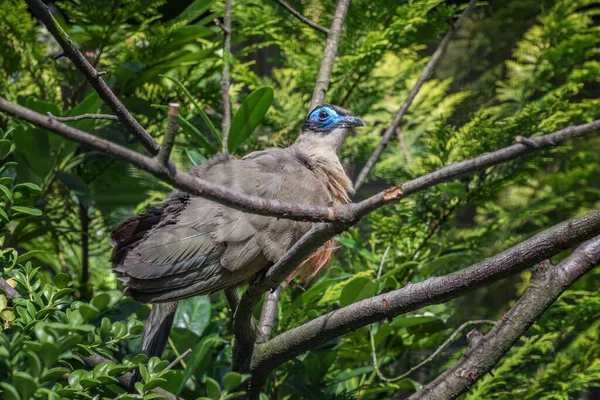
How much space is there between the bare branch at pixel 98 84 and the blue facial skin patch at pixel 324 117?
1.49m

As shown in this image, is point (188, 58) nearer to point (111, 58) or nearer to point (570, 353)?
point (111, 58)

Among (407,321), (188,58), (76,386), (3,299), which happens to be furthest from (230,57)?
(76,386)

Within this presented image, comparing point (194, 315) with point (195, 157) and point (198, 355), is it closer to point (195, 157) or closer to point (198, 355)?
point (195, 157)

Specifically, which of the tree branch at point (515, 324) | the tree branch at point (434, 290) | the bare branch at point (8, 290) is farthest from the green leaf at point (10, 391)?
the tree branch at point (515, 324)

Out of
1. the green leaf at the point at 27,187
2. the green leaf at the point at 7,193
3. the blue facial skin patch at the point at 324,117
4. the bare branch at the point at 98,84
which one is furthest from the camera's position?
the blue facial skin patch at the point at 324,117

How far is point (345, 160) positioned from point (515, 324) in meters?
1.53

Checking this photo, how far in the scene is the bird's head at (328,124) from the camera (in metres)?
2.87

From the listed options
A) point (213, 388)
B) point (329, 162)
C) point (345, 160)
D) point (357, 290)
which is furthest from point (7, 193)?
point (345, 160)

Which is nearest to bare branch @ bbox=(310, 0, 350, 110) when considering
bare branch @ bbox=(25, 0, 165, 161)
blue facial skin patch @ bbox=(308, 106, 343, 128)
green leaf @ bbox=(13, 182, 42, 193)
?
blue facial skin patch @ bbox=(308, 106, 343, 128)

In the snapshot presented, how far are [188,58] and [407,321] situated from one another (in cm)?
127

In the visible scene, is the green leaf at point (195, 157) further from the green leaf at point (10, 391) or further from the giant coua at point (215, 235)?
the green leaf at point (10, 391)

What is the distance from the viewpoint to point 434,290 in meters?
1.72

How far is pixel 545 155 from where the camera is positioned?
10.00 ft

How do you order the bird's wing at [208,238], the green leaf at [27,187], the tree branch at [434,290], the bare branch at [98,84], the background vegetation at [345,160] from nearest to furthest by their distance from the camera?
the bare branch at [98,84] < the tree branch at [434,290] < the green leaf at [27,187] < the bird's wing at [208,238] < the background vegetation at [345,160]
